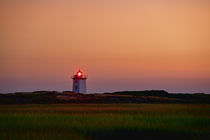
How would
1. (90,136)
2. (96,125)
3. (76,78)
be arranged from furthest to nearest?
1. (76,78)
2. (96,125)
3. (90,136)

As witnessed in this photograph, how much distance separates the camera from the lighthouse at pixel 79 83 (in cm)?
6328

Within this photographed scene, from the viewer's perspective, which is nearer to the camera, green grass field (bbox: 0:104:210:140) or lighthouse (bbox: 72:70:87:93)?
green grass field (bbox: 0:104:210:140)

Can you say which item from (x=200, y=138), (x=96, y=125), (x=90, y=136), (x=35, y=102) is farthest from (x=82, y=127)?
(x=35, y=102)

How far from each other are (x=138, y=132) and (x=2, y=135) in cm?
619

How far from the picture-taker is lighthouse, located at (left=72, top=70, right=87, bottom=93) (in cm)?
6328

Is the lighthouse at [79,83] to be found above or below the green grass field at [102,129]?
above

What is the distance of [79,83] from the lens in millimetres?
63781

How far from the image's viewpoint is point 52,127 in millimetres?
20953

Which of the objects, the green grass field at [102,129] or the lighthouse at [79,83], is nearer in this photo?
the green grass field at [102,129]

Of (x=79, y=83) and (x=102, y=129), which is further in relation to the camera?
(x=79, y=83)

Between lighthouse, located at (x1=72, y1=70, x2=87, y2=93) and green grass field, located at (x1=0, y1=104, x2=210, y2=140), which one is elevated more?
lighthouse, located at (x1=72, y1=70, x2=87, y2=93)

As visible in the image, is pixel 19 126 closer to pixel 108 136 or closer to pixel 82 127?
pixel 82 127

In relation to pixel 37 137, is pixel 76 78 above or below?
above

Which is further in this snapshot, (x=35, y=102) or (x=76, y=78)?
(x=76, y=78)
